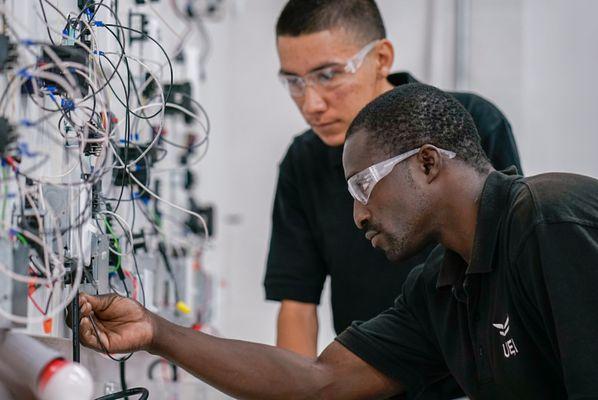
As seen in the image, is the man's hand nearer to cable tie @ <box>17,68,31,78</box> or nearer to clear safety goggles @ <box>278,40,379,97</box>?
cable tie @ <box>17,68,31,78</box>

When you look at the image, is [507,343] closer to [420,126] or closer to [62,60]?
[420,126]

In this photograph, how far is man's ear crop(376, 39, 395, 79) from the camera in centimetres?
244

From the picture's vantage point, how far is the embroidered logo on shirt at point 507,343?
63.5 inches

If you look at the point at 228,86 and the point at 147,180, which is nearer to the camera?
the point at 147,180

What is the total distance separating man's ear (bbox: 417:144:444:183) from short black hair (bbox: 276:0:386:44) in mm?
779

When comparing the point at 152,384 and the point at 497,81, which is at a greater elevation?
the point at 497,81

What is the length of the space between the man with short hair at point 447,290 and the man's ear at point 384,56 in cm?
67

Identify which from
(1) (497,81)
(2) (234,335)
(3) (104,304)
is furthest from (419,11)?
(3) (104,304)

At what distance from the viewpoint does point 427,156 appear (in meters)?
1.67

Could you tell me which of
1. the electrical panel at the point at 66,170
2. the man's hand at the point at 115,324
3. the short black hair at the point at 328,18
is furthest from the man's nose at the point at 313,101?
the man's hand at the point at 115,324

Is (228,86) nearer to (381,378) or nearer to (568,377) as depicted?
(381,378)

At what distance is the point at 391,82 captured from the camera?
2533mm

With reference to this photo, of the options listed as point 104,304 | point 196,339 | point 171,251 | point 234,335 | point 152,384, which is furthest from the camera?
point 234,335

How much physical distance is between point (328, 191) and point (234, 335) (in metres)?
2.51
